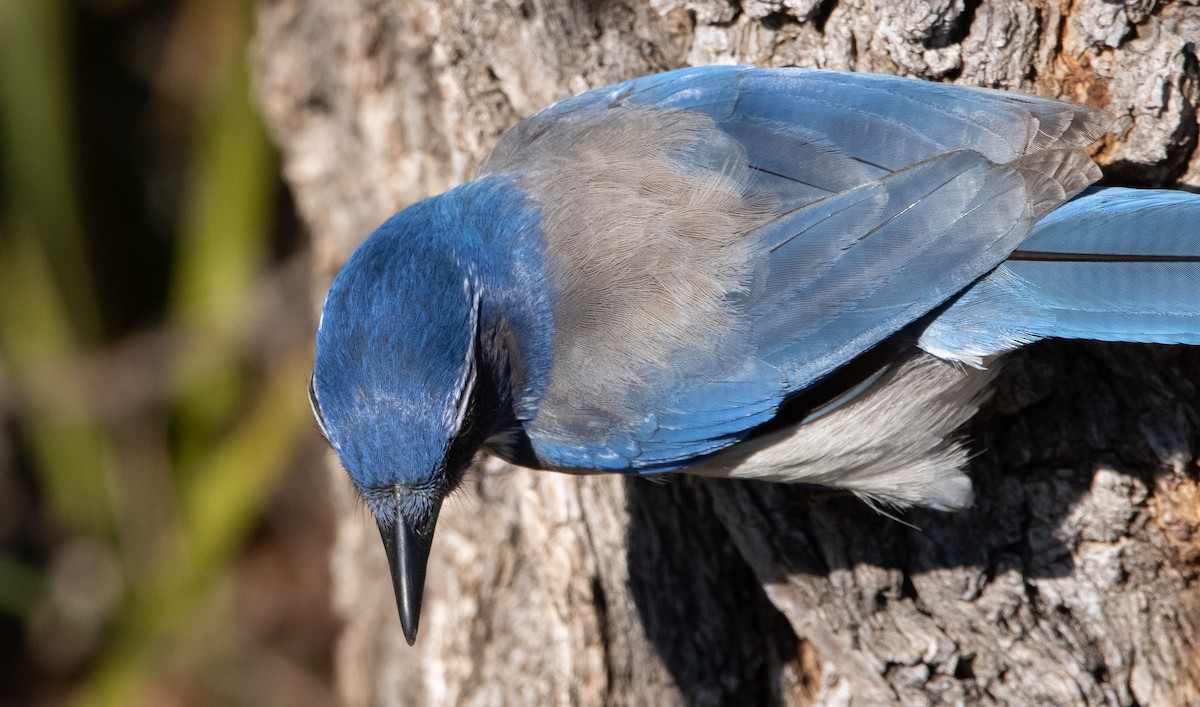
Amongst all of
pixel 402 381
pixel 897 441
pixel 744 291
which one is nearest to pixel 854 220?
pixel 744 291

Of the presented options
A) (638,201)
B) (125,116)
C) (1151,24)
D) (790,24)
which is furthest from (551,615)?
(125,116)

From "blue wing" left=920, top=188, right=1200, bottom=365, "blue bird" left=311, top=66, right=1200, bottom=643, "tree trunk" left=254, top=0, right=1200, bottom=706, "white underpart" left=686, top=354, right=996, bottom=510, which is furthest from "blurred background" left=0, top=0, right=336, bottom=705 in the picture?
"blue wing" left=920, top=188, right=1200, bottom=365

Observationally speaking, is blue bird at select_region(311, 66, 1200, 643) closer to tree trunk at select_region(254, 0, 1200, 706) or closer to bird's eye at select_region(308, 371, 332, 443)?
bird's eye at select_region(308, 371, 332, 443)

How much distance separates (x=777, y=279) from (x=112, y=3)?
4987 mm

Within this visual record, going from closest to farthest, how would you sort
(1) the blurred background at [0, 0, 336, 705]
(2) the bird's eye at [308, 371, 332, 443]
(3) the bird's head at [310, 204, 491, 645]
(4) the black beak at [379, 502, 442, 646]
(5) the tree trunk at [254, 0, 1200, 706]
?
(3) the bird's head at [310, 204, 491, 645] < (2) the bird's eye at [308, 371, 332, 443] < (4) the black beak at [379, 502, 442, 646] < (5) the tree trunk at [254, 0, 1200, 706] < (1) the blurred background at [0, 0, 336, 705]

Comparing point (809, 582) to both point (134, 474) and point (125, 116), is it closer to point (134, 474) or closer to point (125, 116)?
point (134, 474)

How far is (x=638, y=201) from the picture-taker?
347 cm

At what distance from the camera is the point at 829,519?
389 centimetres

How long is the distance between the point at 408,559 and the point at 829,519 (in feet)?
4.75

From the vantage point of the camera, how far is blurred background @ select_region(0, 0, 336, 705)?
5.96 metres

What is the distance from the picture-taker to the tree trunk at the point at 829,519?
3.48m

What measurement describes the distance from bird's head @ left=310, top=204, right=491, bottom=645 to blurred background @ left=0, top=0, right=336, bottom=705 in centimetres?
279

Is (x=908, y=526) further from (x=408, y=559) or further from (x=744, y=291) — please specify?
(x=408, y=559)

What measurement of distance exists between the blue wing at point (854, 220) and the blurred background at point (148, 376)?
3113 millimetres
